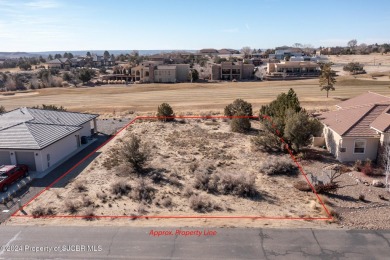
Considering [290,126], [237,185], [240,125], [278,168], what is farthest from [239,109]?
[237,185]

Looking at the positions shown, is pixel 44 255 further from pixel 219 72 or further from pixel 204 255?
pixel 219 72

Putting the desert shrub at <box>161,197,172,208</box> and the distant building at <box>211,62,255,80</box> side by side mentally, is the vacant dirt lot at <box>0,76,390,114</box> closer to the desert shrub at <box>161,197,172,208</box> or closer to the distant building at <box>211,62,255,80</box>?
the distant building at <box>211,62,255,80</box>

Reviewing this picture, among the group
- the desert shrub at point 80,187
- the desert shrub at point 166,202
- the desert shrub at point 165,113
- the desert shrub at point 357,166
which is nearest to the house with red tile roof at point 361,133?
the desert shrub at point 357,166

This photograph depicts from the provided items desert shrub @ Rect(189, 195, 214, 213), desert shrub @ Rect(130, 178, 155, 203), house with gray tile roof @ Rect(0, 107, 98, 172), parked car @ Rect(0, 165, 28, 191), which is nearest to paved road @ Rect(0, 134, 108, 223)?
house with gray tile roof @ Rect(0, 107, 98, 172)

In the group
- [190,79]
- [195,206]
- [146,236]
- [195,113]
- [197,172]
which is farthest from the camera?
[190,79]

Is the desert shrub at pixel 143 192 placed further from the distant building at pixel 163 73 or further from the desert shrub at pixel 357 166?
the distant building at pixel 163 73

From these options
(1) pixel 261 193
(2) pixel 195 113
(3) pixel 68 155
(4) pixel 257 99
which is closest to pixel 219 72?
(4) pixel 257 99
